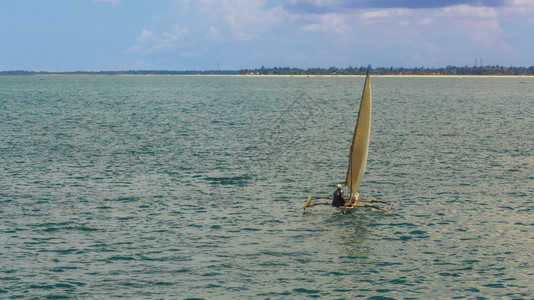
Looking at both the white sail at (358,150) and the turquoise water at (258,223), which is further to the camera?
the white sail at (358,150)

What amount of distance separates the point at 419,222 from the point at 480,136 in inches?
2173

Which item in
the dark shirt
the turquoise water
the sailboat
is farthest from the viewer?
the sailboat

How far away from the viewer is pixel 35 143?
83.6 m

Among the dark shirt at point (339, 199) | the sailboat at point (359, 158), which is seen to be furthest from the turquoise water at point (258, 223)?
the sailboat at point (359, 158)

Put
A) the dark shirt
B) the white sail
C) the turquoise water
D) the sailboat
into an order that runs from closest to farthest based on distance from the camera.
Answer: the turquoise water
the dark shirt
the sailboat
the white sail

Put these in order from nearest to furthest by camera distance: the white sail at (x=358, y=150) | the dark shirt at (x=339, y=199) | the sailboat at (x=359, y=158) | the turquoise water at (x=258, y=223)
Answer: the turquoise water at (x=258, y=223) < the dark shirt at (x=339, y=199) < the sailboat at (x=359, y=158) < the white sail at (x=358, y=150)

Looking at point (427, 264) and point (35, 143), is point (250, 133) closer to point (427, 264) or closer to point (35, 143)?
point (35, 143)

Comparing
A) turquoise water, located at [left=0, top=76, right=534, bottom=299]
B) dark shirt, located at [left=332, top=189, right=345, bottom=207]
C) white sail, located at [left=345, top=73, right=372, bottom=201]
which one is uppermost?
white sail, located at [left=345, top=73, right=372, bottom=201]

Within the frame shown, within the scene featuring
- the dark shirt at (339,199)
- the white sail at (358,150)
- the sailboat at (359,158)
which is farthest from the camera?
the white sail at (358,150)

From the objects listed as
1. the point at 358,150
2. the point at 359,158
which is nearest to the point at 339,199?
the point at 359,158

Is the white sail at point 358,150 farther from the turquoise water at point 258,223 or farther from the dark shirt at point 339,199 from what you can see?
the turquoise water at point 258,223

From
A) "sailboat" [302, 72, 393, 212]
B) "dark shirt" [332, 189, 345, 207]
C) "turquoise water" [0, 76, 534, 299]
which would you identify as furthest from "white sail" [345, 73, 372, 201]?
"turquoise water" [0, 76, 534, 299]

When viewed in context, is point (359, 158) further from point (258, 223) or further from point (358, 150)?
point (258, 223)

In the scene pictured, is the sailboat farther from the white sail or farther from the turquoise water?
the turquoise water
